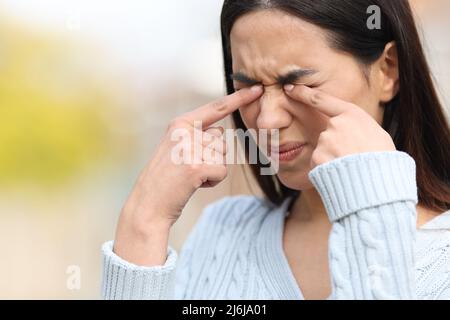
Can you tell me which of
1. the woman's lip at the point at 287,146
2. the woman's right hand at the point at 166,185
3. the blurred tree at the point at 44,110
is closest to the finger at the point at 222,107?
the woman's right hand at the point at 166,185

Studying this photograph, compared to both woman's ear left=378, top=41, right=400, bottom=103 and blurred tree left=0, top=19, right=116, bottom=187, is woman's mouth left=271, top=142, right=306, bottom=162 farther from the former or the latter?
blurred tree left=0, top=19, right=116, bottom=187

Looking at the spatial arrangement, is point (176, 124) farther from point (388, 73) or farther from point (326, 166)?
point (388, 73)

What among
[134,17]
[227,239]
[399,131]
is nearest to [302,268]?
[227,239]

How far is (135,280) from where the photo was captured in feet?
3.96

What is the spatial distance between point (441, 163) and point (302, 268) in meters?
0.39

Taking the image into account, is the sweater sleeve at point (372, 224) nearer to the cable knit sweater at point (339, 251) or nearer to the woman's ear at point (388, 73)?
the cable knit sweater at point (339, 251)

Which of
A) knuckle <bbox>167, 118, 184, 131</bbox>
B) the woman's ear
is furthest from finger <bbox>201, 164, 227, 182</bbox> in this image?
the woman's ear

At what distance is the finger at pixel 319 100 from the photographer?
3.89ft

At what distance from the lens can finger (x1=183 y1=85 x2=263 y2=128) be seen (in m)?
1.32

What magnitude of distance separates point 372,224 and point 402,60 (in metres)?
0.46

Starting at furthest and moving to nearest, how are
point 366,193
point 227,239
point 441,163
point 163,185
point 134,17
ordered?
point 134,17 → point 227,239 → point 441,163 → point 163,185 → point 366,193

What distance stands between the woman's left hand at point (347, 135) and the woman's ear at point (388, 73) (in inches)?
7.8

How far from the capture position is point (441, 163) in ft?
4.56

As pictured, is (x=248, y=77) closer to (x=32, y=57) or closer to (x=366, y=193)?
(x=366, y=193)
